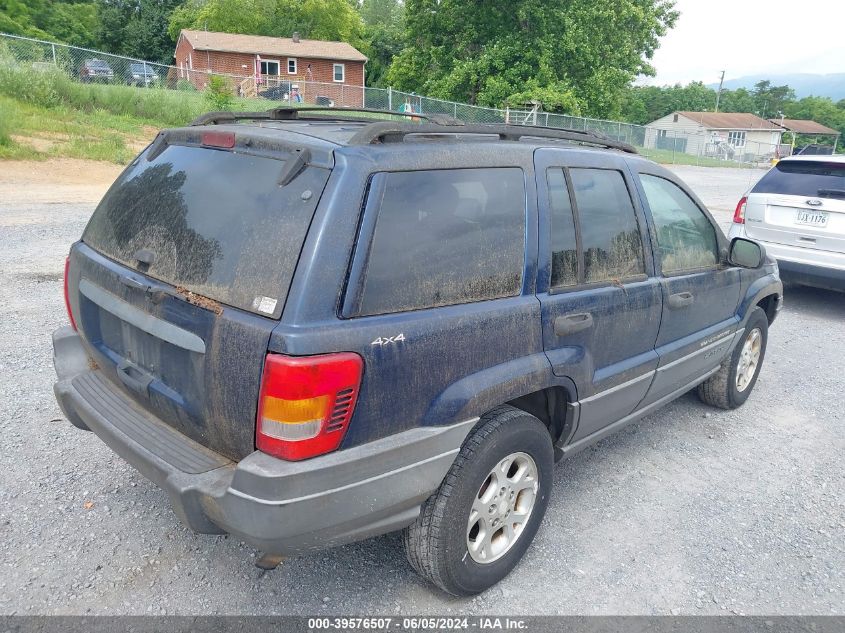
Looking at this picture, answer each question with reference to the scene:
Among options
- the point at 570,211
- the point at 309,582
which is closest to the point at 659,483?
the point at 570,211

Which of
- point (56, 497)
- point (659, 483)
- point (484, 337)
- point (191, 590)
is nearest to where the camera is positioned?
point (484, 337)

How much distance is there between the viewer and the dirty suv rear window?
2203 millimetres

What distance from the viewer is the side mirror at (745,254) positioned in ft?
13.5

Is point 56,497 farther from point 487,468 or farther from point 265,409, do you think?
point 487,468

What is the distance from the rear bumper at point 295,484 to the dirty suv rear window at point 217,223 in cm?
55

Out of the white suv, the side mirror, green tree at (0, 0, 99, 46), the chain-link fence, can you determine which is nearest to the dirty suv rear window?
the side mirror

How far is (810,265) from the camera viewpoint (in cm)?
702

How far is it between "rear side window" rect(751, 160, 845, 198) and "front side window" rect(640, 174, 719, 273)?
3838mm

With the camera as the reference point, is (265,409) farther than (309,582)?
No

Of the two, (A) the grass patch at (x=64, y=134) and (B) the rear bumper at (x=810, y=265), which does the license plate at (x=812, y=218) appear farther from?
(A) the grass patch at (x=64, y=134)

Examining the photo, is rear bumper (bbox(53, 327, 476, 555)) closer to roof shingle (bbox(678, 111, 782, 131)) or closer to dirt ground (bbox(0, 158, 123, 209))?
dirt ground (bbox(0, 158, 123, 209))

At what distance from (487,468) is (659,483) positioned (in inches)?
64.5

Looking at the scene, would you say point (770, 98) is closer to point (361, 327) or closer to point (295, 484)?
point (361, 327)

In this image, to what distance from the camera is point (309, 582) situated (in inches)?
110
